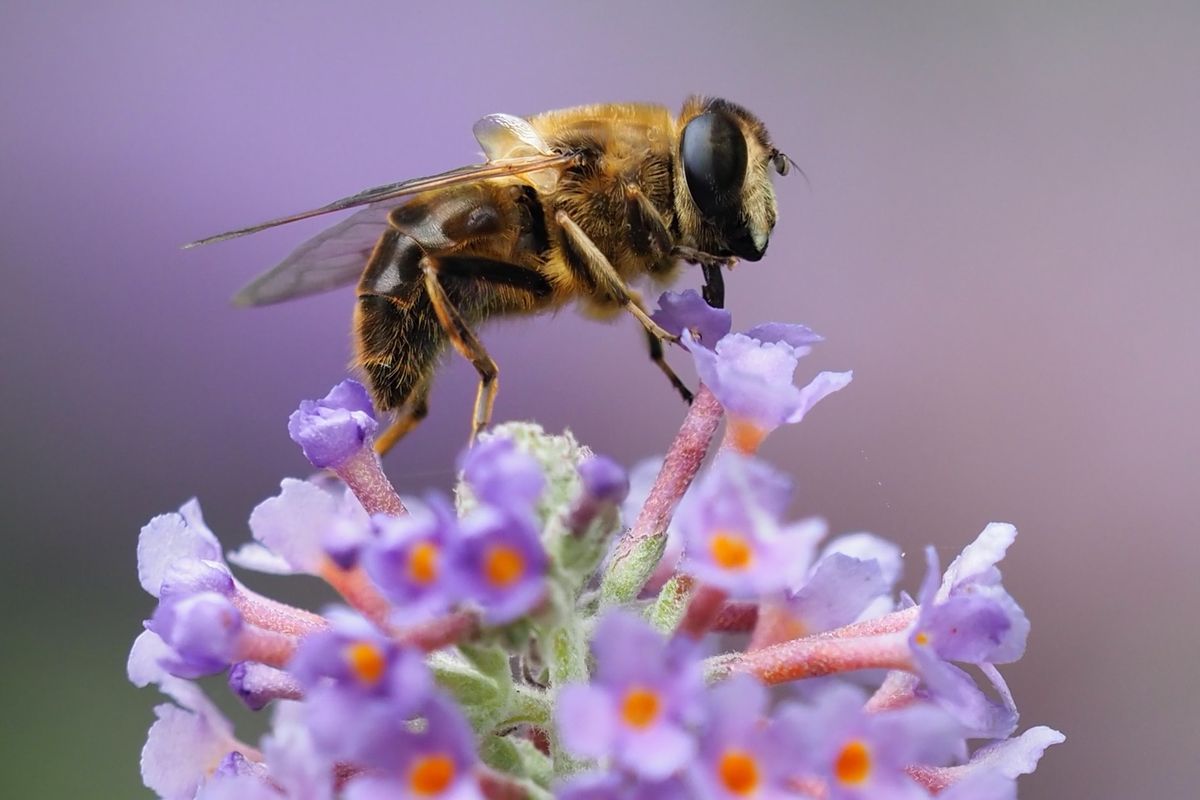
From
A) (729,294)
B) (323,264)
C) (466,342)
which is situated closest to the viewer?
(466,342)

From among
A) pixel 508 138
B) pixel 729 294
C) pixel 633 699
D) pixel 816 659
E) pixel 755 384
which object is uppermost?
pixel 508 138

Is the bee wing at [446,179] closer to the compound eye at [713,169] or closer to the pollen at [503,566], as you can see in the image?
the compound eye at [713,169]

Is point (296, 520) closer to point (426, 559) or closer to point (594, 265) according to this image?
point (426, 559)

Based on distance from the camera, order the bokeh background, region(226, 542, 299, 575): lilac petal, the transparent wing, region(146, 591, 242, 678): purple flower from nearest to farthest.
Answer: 1. region(146, 591, 242, 678): purple flower
2. region(226, 542, 299, 575): lilac petal
3. the transparent wing
4. the bokeh background

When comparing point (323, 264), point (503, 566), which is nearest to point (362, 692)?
point (503, 566)

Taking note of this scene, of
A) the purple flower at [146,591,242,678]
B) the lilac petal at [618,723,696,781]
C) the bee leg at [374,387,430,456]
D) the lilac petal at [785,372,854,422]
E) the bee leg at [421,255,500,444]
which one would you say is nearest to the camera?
the lilac petal at [618,723,696,781]

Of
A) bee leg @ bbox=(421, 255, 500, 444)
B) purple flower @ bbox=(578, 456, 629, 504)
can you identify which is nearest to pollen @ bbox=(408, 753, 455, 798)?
purple flower @ bbox=(578, 456, 629, 504)

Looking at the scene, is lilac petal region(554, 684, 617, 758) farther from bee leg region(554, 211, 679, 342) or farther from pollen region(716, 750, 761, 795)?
A: bee leg region(554, 211, 679, 342)

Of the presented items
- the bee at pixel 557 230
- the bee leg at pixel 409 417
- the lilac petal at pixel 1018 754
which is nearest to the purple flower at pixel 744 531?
the lilac petal at pixel 1018 754
